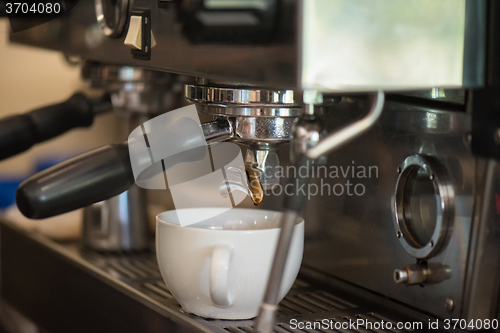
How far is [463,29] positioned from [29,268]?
1.91ft

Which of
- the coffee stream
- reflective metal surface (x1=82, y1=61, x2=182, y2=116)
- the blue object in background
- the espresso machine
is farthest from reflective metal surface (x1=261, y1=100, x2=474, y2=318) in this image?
the blue object in background

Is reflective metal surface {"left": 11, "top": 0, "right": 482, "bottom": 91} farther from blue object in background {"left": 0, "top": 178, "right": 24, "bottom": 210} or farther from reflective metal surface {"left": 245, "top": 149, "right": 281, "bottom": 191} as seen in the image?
blue object in background {"left": 0, "top": 178, "right": 24, "bottom": 210}

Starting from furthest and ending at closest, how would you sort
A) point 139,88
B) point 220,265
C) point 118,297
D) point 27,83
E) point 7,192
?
1. point 27,83
2. point 7,192
3. point 139,88
4. point 118,297
5. point 220,265

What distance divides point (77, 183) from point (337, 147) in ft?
0.55

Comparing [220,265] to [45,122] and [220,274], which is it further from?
[45,122]

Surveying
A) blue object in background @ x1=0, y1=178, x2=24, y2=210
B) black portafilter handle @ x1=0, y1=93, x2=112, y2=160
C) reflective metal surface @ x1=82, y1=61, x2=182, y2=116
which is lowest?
blue object in background @ x1=0, y1=178, x2=24, y2=210

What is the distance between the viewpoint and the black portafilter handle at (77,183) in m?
0.35

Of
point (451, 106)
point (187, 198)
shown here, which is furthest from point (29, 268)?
point (451, 106)

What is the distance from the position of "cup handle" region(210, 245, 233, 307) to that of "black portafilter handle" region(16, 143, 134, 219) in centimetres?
8

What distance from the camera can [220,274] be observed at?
39 cm

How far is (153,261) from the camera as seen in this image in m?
0.64

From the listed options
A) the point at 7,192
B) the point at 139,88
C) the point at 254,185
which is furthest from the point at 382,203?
the point at 7,192

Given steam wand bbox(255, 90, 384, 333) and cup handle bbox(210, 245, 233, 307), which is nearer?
steam wand bbox(255, 90, 384, 333)

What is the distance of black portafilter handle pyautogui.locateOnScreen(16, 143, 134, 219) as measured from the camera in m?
0.35
